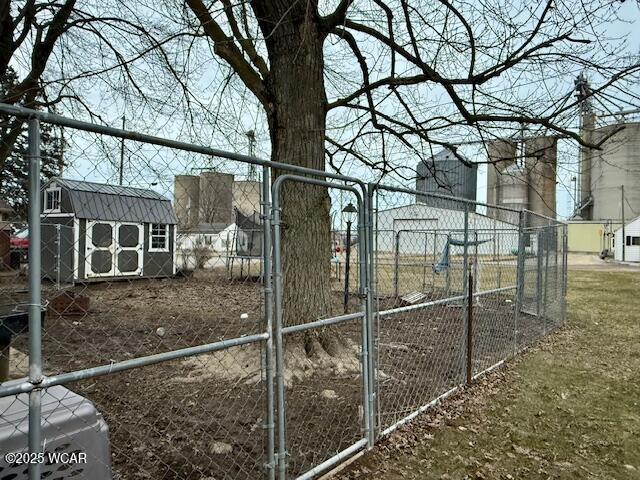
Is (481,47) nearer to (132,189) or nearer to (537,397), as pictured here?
(537,397)

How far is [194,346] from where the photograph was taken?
421cm

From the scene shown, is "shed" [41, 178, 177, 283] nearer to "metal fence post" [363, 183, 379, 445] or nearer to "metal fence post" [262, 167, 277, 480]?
"metal fence post" [262, 167, 277, 480]

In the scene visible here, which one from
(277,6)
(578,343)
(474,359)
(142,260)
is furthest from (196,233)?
(578,343)

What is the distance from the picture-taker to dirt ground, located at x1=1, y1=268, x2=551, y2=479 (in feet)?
10.5

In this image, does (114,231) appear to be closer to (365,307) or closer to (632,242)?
(365,307)

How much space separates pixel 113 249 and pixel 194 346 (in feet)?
7.01

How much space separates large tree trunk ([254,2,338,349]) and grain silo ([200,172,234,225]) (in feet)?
7.69

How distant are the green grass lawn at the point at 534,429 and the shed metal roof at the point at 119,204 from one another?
2.18m

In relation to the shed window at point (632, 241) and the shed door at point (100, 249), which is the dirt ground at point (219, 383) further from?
the shed window at point (632, 241)

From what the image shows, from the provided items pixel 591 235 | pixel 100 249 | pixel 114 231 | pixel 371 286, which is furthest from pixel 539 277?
pixel 591 235

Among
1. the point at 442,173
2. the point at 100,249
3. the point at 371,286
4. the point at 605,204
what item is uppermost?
the point at 605,204

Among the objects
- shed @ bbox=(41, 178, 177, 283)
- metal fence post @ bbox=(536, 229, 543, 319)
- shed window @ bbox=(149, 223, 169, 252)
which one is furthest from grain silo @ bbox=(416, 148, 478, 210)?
A: shed @ bbox=(41, 178, 177, 283)

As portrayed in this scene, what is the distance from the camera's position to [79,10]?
299 inches

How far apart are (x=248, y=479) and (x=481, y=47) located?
5.56 meters
